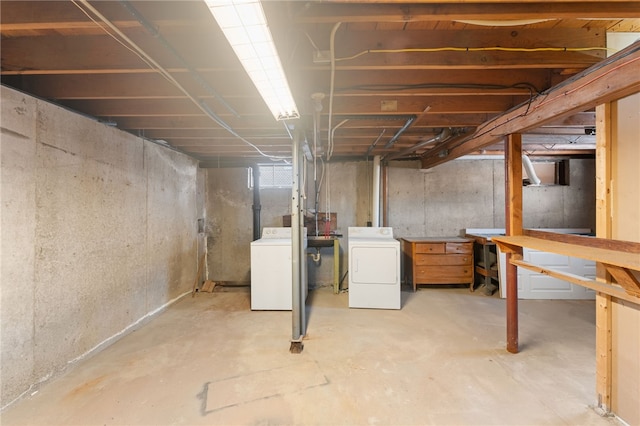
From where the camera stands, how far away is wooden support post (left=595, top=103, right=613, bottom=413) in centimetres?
150

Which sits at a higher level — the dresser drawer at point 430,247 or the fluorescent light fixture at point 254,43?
the fluorescent light fixture at point 254,43

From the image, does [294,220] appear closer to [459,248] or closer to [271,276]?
[271,276]

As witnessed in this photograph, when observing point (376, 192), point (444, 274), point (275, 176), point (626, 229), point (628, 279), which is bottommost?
point (444, 274)

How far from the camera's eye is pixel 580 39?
4.82 feet

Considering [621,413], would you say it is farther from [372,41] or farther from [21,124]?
[21,124]

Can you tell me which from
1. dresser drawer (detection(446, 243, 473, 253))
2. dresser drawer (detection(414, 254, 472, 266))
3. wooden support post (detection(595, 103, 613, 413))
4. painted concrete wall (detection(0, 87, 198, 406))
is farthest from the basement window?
wooden support post (detection(595, 103, 613, 413))

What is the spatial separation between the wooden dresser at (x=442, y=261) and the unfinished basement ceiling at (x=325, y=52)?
6.36ft

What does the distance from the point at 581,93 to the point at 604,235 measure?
2.82 feet

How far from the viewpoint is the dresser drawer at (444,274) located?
378cm

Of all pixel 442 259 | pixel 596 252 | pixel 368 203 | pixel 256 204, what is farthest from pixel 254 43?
pixel 442 259

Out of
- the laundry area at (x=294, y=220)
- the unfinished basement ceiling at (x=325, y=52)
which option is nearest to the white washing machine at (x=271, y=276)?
the laundry area at (x=294, y=220)

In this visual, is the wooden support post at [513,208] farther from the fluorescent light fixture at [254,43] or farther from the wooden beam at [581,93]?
the fluorescent light fixture at [254,43]

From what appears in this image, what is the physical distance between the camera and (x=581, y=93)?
1547 millimetres

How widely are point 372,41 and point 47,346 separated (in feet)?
9.75
